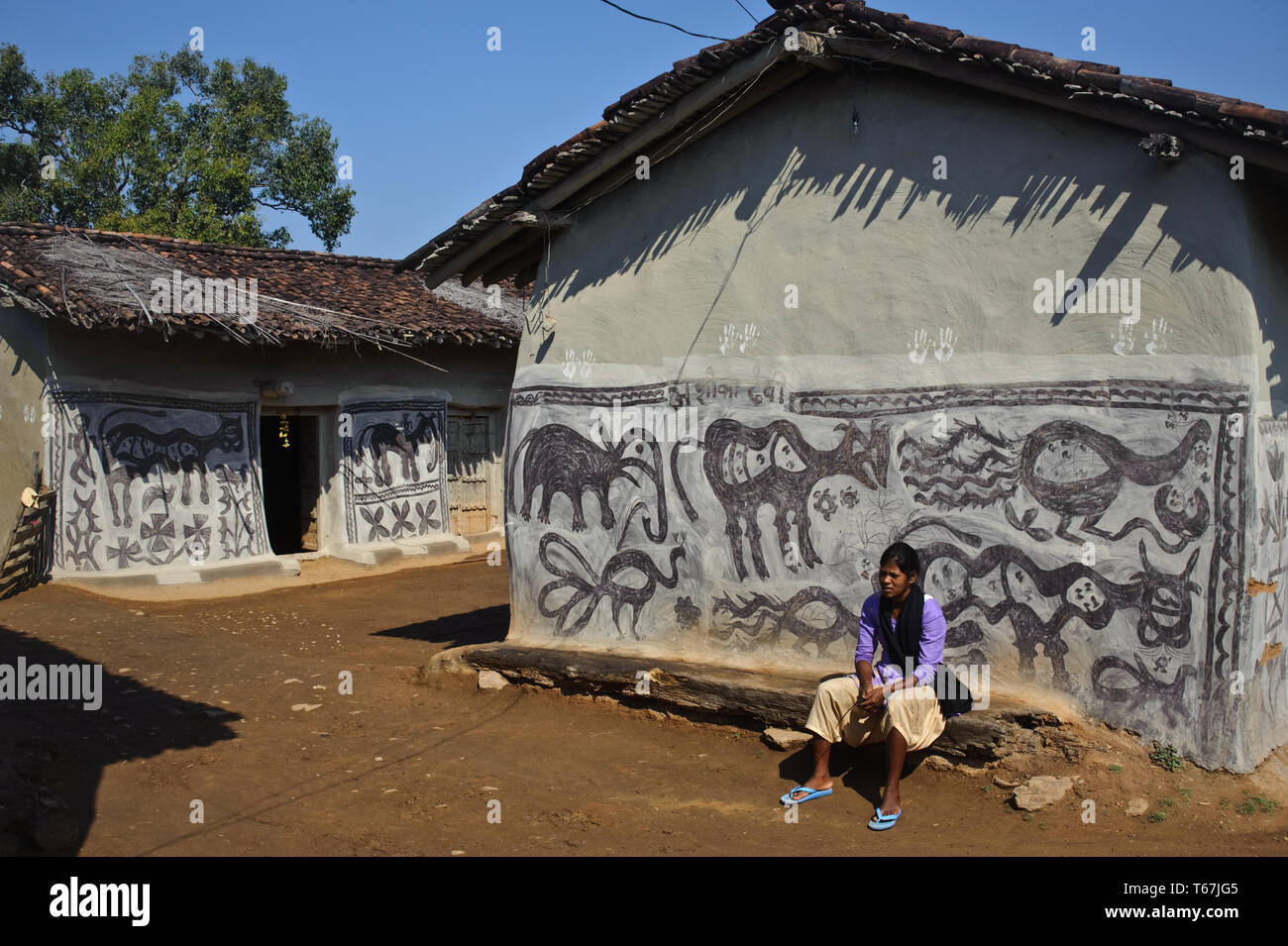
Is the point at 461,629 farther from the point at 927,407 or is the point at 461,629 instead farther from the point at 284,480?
the point at 284,480

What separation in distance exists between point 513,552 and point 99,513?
257 inches

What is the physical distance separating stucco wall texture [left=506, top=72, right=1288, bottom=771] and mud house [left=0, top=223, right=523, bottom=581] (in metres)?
6.46

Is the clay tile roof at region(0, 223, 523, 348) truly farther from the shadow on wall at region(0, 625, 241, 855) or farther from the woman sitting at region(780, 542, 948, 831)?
the woman sitting at region(780, 542, 948, 831)

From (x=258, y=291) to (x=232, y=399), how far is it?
1508 mm

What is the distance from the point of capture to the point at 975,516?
19.8 feet

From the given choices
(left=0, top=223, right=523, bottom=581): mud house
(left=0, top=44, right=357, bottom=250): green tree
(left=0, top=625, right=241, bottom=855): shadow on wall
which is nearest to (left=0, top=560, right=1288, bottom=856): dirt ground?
(left=0, top=625, right=241, bottom=855): shadow on wall

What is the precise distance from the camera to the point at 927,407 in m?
6.22

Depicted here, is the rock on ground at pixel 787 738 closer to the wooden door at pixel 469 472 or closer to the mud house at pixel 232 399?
the mud house at pixel 232 399

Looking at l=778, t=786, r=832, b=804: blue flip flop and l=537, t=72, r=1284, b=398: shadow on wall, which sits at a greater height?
l=537, t=72, r=1284, b=398: shadow on wall

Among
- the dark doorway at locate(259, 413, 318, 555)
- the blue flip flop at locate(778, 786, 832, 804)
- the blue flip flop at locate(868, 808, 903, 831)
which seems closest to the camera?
the blue flip flop at locate(868, 808, 903, 831)

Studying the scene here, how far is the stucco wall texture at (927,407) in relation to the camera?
5379 millimetres

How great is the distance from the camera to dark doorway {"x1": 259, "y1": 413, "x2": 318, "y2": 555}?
15305 millimetres

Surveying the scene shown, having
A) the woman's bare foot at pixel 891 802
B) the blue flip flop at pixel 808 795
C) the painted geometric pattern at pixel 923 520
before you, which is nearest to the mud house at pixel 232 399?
the painted geometric pattern at pixel 923 520
